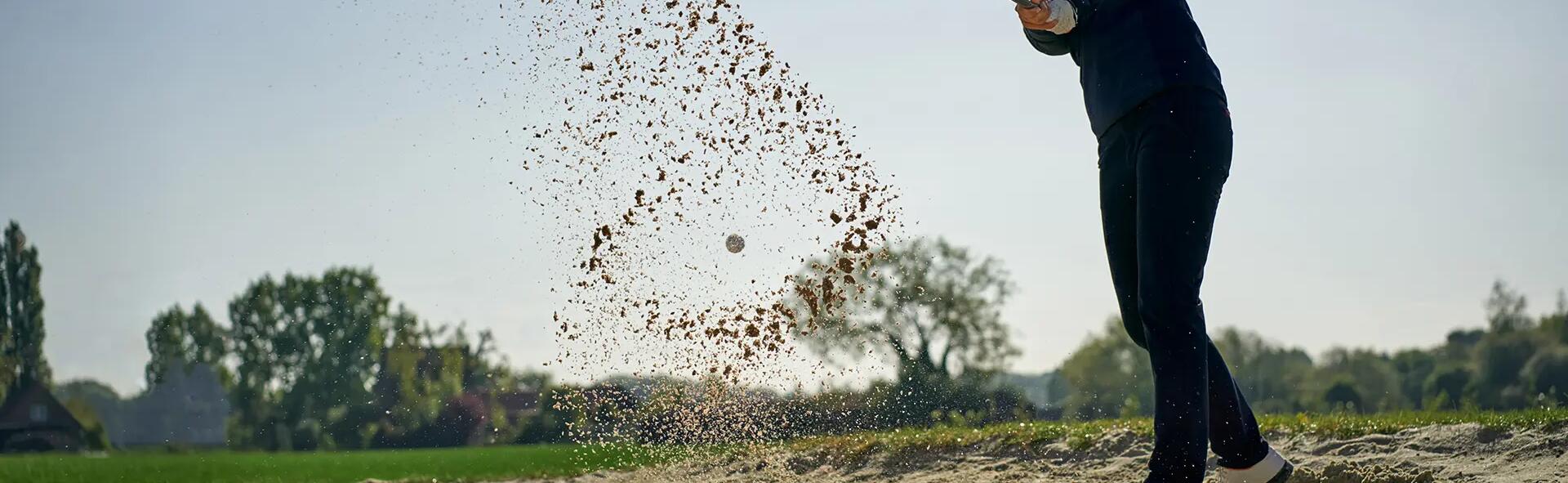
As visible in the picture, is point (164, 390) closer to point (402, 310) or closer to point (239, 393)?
point (239, 393)

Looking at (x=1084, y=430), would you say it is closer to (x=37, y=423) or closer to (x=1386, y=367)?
(x=37, y=423)

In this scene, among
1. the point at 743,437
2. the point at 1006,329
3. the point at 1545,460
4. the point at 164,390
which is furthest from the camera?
the point at 164,390

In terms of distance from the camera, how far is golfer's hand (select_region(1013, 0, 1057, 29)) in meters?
2.99

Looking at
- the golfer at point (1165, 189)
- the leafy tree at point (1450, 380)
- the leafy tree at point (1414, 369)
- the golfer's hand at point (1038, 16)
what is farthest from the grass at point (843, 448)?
the leafy tree at point (1414, 369)

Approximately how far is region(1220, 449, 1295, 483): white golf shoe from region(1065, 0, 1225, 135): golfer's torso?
960mm

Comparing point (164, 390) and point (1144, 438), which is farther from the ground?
point (164, 390)

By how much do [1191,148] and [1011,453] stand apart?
3366mm

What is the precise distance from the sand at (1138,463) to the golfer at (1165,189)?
1.82m

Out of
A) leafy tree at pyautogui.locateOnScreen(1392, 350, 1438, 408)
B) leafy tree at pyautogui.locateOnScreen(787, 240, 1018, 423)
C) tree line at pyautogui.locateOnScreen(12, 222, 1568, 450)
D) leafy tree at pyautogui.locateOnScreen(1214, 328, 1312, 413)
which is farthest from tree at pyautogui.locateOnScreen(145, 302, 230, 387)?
leafy tree at pyautogui.locateOnScreen(1392, 350, 1438, 408)

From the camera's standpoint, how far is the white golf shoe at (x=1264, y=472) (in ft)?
10.2

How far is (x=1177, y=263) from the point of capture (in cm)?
277

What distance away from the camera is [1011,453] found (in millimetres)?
5902

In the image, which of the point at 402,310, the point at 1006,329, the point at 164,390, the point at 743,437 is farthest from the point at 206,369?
the point at 743,437

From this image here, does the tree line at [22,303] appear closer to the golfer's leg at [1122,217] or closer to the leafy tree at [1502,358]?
the golfer's leg at [1122,217]
